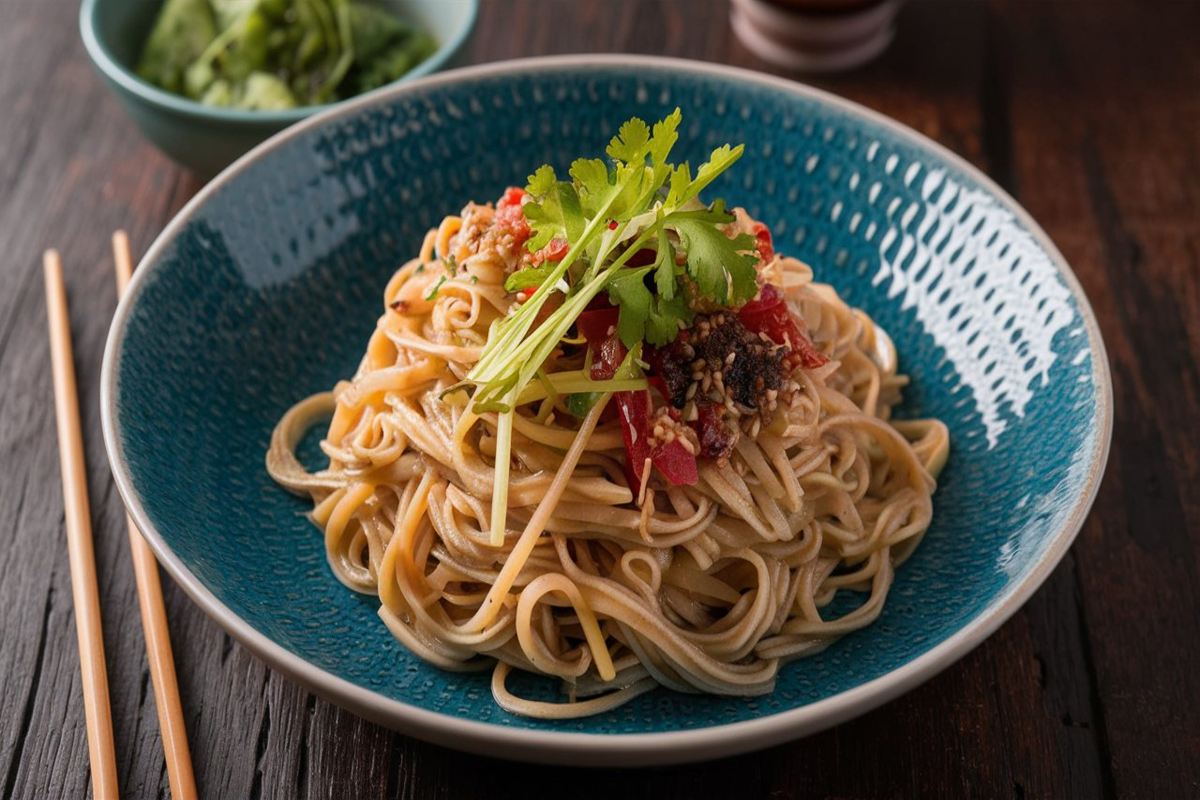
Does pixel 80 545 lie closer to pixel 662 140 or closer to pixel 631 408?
pixel 631 408

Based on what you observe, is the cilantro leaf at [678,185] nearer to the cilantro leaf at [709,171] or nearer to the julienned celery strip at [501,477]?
the cilantro leaf at [709,171]

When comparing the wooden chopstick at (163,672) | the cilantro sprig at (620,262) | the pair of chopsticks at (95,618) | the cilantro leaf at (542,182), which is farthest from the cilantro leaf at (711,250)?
the pair of chopsticks at (95,618)

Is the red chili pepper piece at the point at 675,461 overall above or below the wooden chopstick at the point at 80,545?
above

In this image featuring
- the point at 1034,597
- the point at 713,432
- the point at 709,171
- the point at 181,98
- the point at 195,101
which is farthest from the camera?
the point at 195,101

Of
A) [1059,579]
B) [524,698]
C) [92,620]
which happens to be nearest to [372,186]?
[92,620]

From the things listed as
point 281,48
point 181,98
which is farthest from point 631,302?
point 281,48

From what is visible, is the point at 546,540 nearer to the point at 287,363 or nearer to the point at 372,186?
the point at 287,363

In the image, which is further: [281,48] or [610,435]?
[281,48]
